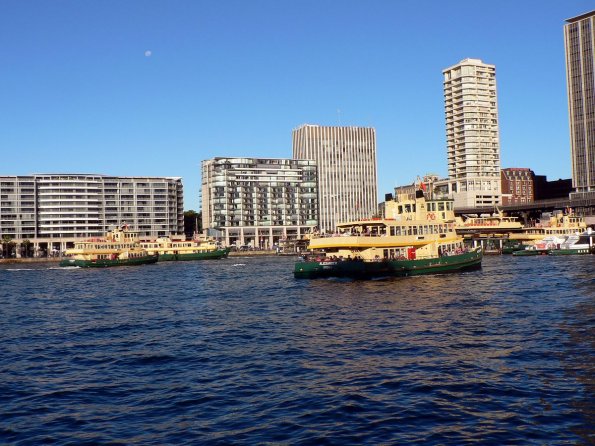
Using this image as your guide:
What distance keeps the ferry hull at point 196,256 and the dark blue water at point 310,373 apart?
121115 millimetres

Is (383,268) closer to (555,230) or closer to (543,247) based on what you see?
(543,247)

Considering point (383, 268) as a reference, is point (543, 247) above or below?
above

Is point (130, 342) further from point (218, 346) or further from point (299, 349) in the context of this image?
point (299, 349)

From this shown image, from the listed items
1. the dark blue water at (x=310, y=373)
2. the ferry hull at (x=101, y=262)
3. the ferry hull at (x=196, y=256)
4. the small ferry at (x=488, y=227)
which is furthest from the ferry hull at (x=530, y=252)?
the dark blue water at (x=310, y=373)

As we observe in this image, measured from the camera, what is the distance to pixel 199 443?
17.9 metres

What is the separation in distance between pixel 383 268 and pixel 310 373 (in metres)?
45.3

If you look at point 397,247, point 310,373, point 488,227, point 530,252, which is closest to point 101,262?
point 397,247

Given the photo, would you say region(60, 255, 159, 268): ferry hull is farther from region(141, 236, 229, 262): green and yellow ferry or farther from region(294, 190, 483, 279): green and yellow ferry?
region(294, 190, 483, 279): green and yellow ferry

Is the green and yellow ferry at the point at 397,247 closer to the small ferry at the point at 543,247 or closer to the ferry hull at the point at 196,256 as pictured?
the small ferry at the point at 543,247

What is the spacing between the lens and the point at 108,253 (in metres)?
143

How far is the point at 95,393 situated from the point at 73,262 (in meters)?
123

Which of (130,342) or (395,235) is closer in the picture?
(130,342)

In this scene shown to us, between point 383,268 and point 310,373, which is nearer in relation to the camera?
point 310,373

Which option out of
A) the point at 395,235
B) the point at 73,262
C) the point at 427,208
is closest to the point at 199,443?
the point at 395,235
